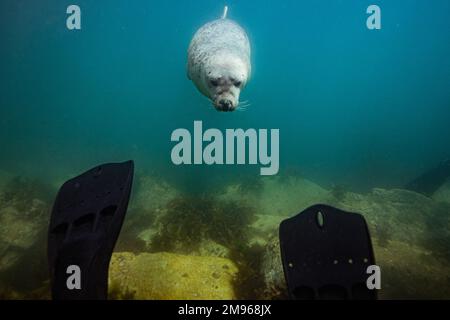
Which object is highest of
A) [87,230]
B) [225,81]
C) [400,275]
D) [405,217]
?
[225,81]

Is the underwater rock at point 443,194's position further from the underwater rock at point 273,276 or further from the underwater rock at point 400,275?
the underwater rock at point 273,276

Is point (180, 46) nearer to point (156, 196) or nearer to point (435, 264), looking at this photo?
point (156, 196)

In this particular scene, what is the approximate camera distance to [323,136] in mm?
37719

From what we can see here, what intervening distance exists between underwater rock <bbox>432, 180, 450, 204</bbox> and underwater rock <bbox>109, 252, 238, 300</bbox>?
32.2ft

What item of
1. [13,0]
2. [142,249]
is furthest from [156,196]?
[13,0]

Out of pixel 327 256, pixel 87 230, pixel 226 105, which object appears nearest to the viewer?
pixel 87 230

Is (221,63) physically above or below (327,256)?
above

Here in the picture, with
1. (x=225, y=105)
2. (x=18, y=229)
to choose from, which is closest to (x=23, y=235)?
(x=18, y=229)

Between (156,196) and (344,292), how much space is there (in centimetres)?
776

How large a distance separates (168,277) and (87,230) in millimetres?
1129

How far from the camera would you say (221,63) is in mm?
4934

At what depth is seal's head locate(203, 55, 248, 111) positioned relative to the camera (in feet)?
14.5

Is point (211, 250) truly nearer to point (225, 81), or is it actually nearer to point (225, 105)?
point (225, 105)

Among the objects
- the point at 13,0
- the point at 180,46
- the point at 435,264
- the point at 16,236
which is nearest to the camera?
the point at 435,264
